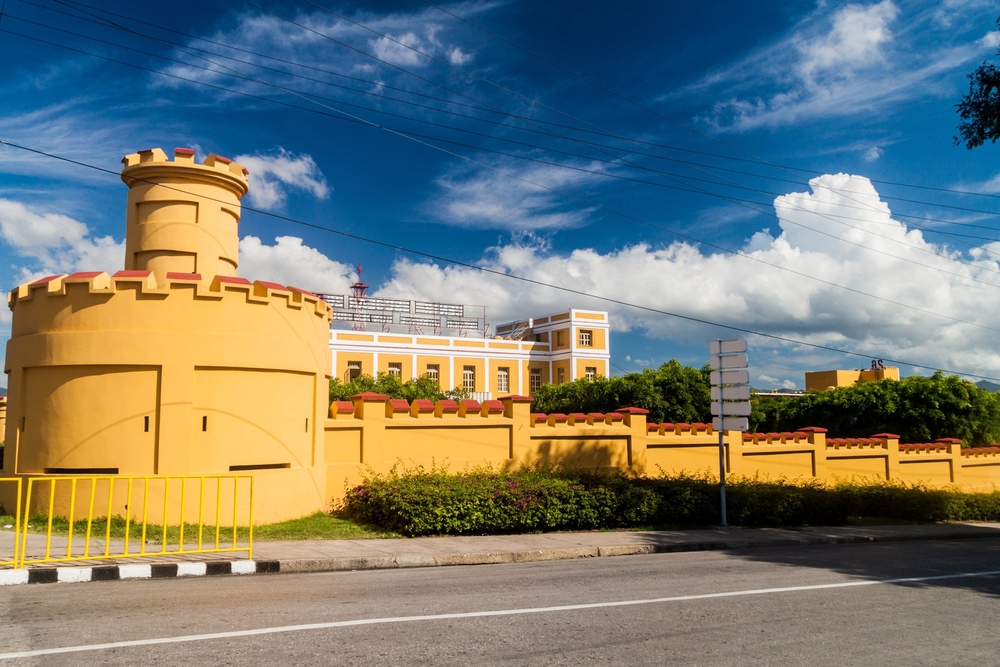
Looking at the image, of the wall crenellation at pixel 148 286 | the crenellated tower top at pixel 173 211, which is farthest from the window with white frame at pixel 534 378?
the wall crenellation at pixel 148 286

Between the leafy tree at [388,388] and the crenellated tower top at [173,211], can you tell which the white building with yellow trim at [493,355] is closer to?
the leafy tree at [388,388]

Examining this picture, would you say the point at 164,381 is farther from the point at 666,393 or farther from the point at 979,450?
the point at 666,393

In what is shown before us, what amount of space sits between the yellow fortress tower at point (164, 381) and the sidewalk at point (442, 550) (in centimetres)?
183

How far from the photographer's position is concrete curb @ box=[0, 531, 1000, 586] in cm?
878

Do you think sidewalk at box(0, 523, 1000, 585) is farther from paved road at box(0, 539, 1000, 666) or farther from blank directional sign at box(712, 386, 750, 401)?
blank directional sign at box(712, 386, 750, 401)

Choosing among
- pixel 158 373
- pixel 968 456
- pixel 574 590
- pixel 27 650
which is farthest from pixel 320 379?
pixel 968 456

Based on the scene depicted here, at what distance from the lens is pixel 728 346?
611 inches

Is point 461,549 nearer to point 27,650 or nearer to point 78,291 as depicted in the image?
point 27,650

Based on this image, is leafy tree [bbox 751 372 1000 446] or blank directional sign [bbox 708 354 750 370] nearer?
blank directional sign [bbox 708 354 750 370]

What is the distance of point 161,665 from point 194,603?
7.77 ft

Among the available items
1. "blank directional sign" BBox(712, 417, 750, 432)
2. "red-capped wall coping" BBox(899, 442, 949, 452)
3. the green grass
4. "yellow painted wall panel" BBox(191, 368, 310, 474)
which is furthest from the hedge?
"red-capped wall coping" BBox(899, 442, 949, 452)

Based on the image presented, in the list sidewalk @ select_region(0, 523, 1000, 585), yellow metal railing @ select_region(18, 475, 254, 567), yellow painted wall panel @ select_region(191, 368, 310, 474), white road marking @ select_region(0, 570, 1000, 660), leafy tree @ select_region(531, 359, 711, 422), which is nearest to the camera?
white road marking @ select_region(0, 570, 1000, 660)

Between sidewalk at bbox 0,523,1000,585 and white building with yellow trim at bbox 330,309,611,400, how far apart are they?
47.5 meters

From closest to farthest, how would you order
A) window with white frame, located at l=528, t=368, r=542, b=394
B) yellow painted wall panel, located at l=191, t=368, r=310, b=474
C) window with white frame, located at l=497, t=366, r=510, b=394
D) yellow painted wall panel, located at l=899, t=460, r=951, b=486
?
yellow painted wall panel, located at l=191, t=368, r=310, b=474 < yellow painted wall panel, located at l=899, t=460, r=951, b=486 < window with white frame, located at l=497, t=366, r=510, b=394 < window with white frame, located at l=528, t=368, r=542, b=394
